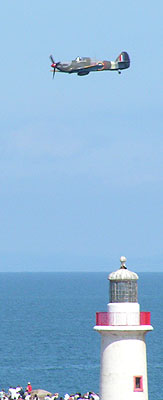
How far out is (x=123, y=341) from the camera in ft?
109

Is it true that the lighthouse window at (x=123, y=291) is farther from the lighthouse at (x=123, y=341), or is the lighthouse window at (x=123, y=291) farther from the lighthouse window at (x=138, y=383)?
the lighthouse window at (x=138, y=383)

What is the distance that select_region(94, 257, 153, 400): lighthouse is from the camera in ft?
108

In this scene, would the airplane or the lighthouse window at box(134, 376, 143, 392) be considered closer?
the lighthouse window at box(134, 376, 143, 392)

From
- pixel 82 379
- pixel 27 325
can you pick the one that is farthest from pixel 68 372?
pixel 27 325

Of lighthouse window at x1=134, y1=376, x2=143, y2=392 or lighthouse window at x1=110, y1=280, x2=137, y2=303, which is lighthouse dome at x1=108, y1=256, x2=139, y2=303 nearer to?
lighthouse window at x1=110, y1=280, x2=137, y2=303

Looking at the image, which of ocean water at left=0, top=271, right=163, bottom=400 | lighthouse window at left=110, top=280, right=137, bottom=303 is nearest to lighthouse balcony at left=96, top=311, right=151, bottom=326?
lighthouse window at left=110, top=280, right=137, bottom=303

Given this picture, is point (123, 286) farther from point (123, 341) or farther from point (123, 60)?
point (123, 60)

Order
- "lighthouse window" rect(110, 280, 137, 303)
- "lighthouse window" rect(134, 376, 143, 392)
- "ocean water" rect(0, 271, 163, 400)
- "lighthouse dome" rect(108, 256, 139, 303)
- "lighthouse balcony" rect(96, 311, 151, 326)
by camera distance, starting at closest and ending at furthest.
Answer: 1. "lighthouse dome" rect(108, 256, 139, 303)
2. "lighthouse window" rect(110, 280, 137, 303)
3. "lighthouse balcony" rect(96, 311, 151, 326)
4. "lighthouse window" rect(134, 376, 143, 392)
5. "ocean water" rect(0, 271, 163, 400)

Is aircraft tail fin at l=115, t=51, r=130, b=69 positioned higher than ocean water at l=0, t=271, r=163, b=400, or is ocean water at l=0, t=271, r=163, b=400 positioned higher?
aircraft tail fin at l=115, t=51, r=130, b=69

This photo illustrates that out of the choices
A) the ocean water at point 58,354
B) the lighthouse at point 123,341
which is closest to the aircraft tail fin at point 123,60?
the ocean water at point 58,354

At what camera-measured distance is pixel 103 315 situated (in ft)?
108

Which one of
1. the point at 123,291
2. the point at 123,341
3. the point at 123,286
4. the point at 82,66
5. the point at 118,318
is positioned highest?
the point at 82,66

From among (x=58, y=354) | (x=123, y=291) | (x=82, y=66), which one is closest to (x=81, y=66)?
(x=82, y=66)

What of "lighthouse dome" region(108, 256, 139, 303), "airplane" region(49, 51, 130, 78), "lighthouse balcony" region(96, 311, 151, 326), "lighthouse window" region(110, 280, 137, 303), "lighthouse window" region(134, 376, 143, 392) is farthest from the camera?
"airplane" region(49, 51, 130, 78)
